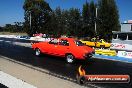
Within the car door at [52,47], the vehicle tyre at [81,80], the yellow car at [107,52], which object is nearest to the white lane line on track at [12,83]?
the vehicle tyre at [81,80]

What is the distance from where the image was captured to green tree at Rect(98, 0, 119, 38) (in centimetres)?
5994

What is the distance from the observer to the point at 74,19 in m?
69.9

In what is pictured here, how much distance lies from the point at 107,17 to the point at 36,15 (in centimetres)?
3057

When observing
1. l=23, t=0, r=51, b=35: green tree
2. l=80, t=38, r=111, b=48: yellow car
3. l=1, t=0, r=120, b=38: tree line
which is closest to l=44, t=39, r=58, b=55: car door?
l=80, t=38, r=111, b=48: yellow car

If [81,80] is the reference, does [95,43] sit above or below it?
above

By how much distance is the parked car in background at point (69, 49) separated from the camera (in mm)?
17516

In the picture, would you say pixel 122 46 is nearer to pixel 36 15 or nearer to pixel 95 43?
pixel 95 43

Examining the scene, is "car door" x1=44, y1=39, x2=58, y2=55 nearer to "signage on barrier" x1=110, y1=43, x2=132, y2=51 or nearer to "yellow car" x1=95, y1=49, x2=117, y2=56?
"yellow car" x1=95, y1=49, x2=117, y2=56

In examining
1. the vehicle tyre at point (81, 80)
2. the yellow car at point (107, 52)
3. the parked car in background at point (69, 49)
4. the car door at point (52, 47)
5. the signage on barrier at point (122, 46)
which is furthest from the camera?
the signage on barrier at point (122, 46)

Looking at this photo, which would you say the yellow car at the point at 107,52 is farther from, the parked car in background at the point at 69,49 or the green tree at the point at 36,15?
the green tree at the point at 36,15

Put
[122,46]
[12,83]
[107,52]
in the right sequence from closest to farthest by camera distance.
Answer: [12,83] → [107,52] → [122,46]

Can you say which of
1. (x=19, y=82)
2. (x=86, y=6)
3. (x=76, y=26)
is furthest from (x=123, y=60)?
(x=86, y=6)

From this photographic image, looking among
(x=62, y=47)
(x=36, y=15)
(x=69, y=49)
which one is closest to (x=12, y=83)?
(x=69, y=49)

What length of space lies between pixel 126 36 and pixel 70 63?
3131cm
